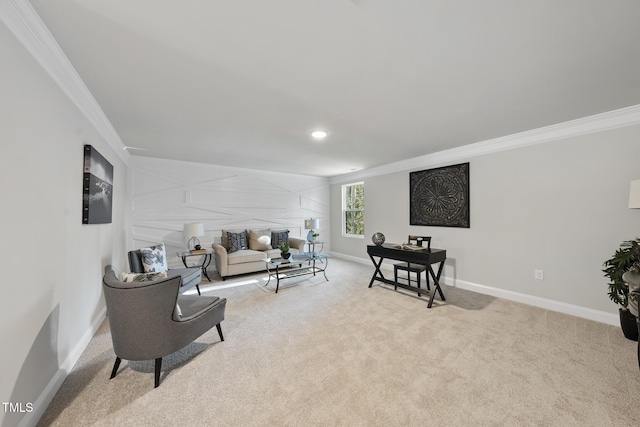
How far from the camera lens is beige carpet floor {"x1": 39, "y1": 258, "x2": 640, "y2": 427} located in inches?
57.3

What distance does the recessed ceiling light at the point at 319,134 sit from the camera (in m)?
3.09

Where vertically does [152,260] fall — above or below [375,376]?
above

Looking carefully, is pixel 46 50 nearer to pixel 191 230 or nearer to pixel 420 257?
pixel 191 230

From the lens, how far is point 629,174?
8.24 feet

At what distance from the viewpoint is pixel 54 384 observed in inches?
63.8

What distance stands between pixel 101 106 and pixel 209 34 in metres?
1.78

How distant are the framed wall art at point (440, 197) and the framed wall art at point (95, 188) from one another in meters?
4.58

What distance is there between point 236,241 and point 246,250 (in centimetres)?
28

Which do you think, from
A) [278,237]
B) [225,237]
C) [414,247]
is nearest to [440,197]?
[414,247]

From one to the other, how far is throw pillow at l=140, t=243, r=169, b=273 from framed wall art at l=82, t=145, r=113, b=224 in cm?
56

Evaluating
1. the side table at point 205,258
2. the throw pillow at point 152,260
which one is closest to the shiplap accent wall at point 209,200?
the side table at point 205,258

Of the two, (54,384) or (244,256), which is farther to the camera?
(244,256)

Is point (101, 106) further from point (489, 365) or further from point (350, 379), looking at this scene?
point (489, 365)

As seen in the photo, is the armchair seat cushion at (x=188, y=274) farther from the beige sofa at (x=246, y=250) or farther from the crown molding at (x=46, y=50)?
the crown molding at (x=46, y=50)
